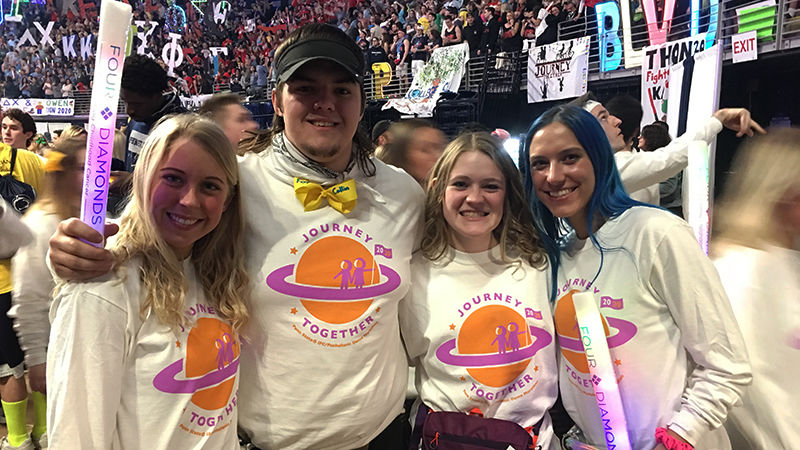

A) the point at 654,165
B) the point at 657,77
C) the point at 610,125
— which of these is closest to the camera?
the point at 654,165

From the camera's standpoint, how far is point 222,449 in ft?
4.58

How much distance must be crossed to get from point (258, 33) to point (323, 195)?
2002 cm

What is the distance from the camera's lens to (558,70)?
27.2 ft

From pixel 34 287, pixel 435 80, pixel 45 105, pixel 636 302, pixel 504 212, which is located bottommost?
pixel 34 287

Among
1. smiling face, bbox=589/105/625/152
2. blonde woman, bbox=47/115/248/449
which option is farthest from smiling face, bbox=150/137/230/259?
smiling face, bbox=589/105/625/152

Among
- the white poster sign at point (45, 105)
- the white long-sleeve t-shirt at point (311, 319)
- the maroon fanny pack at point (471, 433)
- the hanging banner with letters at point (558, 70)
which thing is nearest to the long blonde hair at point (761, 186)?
the maroon fanny pack at point (471, 433)

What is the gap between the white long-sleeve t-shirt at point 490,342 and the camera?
5.55ft

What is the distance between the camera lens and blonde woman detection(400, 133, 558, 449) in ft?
5.56

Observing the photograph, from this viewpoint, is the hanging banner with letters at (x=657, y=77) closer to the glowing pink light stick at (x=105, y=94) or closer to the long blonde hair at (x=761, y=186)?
the long blonde hair at (x=761, y=186)

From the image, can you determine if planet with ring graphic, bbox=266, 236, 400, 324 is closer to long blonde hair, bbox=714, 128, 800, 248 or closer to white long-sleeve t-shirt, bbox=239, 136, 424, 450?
white long-sleeve t-shirt, bbox=239, 136, 424, 450

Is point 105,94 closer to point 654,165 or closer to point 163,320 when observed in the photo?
point 163,320

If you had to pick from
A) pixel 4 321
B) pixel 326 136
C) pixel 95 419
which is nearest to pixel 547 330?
pixel 326 136

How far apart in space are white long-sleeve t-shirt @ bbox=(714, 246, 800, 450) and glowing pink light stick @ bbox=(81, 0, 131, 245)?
1743 millimetres

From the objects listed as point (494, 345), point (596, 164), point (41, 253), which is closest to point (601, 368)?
point (494, 345)
